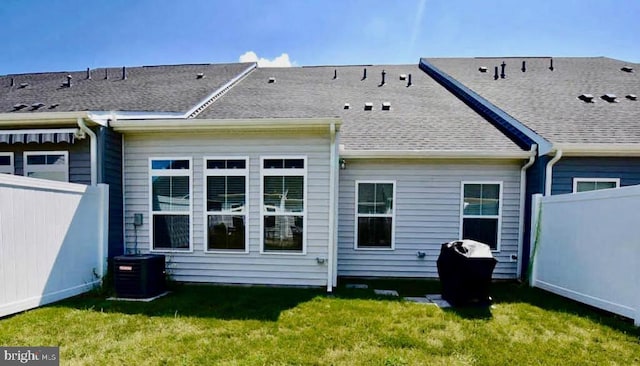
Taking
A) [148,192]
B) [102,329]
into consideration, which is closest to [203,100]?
[148,192]

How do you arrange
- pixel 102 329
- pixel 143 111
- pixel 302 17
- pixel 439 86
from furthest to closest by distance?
pixel 439 86 → pixel 302 17 → pixel 143 111 → pixel 102 329

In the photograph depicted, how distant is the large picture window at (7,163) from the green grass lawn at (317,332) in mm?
2812

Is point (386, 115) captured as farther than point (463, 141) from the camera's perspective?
Yes

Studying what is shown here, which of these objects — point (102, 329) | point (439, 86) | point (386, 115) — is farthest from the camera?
point (439, 86)

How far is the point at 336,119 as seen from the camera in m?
4.90

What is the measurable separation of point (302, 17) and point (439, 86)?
4.62 meters

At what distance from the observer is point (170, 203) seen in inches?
217

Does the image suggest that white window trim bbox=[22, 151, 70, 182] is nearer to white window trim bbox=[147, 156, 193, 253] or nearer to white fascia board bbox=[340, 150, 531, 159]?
white window trim bbox=[147, 156, 193, 253]

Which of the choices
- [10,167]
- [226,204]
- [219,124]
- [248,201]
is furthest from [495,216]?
[10,167]

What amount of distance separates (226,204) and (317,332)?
2.89 m

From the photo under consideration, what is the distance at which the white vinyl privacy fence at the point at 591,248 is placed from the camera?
395 cm

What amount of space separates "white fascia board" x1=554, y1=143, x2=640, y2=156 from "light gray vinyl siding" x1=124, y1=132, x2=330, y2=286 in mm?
4272

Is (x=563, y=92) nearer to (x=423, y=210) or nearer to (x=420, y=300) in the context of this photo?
(x=423, y=210)

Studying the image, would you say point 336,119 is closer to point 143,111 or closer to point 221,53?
point 143,111
